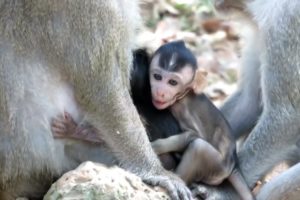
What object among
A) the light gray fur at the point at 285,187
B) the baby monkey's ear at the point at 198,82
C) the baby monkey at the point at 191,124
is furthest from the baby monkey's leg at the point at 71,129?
the light gray fur at the point at 285,187

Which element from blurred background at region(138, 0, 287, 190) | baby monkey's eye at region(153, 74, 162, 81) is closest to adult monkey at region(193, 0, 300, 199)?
baby monkey's eye at region(153, 74, 162, 81)

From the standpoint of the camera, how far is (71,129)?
18.8 feet

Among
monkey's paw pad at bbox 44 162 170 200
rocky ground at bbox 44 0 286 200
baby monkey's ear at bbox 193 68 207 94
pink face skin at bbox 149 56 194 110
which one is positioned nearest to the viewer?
monkey's paw pad at bbox 44 162 170 200

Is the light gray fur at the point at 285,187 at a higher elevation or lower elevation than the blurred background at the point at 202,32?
lower

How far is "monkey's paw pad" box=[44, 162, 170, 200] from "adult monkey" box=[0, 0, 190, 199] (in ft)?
0.60

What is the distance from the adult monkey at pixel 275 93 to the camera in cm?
629

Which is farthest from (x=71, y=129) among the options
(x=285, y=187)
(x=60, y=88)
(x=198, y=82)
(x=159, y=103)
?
(x=285, y=187)

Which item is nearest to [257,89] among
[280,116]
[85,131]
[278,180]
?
[280,116]

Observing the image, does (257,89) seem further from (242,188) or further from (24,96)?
A: (24,96)

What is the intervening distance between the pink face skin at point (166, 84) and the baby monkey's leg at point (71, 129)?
0.56 meters

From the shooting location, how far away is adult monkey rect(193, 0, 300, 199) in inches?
247

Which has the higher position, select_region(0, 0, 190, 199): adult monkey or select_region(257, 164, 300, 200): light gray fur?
select_region(0, 0, 190, 199): adult monkey

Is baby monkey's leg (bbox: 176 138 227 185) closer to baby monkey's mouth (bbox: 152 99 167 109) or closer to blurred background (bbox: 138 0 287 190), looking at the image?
baby monkey's mouth (bbox: 152 99 167 109)

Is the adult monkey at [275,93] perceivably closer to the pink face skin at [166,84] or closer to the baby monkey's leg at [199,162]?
the baby monkey's leg at [199,162]
